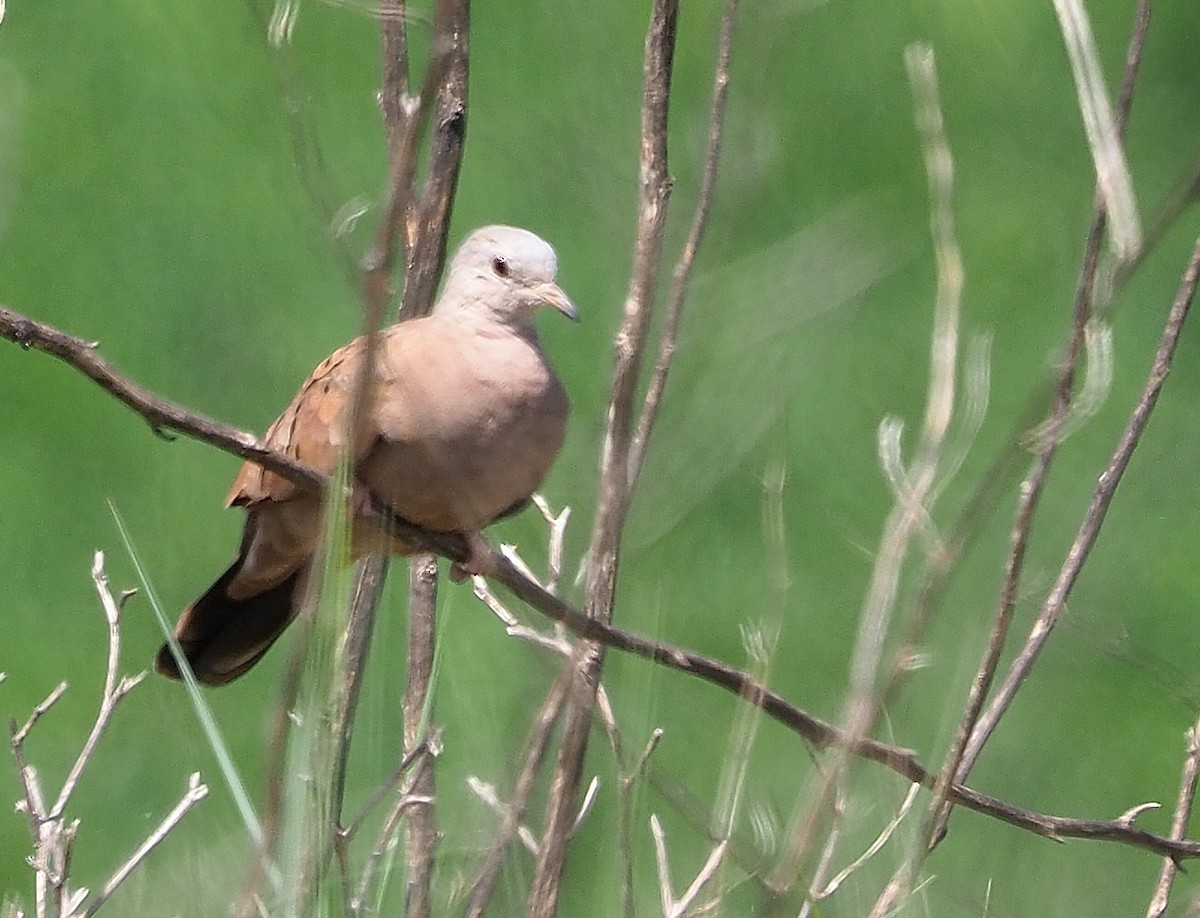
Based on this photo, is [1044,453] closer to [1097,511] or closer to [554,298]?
[1097,511]

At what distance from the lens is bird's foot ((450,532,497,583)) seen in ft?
4.38

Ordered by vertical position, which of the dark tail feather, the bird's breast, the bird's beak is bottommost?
the dark tail feather

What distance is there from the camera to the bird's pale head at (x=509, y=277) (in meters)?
1.93

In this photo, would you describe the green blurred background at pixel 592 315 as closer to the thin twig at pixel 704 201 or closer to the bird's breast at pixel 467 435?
the bird's breast at pixel 467 435

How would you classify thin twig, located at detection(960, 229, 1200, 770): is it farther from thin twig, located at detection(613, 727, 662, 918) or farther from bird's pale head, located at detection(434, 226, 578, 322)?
bird's pale head, located at detection(434, 226, 578, 322)

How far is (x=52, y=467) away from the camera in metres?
2.92

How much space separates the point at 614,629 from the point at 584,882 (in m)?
0.18

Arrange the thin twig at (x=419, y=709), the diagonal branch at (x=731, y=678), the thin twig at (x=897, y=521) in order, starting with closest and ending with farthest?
the thin twig at (x=897, y=521) → the diagonal branch at (x=731, y=678) → the thin twig at (x=419, y=709)

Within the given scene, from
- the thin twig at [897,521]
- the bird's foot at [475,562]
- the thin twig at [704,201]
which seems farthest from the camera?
the bird's foot at [475,562]

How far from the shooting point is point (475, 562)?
4.77 ft

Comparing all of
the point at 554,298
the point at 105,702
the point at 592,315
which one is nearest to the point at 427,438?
the point at 105,702

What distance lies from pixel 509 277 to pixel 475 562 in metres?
0.58

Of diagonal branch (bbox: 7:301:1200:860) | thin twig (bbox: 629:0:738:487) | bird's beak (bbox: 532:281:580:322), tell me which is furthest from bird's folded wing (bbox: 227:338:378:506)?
thin twig (bbox: 629:0:738:487)

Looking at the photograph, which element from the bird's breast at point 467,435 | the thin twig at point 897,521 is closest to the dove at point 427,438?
the bird's breast at point 467,435
